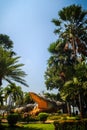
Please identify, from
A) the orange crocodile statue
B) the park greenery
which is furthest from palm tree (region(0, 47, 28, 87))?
the orange crocodile statue

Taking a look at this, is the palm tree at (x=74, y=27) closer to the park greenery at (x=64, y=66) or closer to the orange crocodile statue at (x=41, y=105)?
the park greenery at (x=64, y=66)

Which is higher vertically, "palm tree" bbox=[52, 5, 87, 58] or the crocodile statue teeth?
"palm tree" bbox=[52, 5, 87, 58]

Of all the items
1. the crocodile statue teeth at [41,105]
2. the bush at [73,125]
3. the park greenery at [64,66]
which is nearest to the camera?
the bush at [73,125]

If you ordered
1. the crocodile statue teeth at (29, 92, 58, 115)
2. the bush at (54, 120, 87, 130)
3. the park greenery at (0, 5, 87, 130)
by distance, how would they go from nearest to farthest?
the bush at (54, 120, 87, 130) → the park greenery at (0, 5, 87, 130) → the crocodile statue teeth at (29, 92, 58, 115)

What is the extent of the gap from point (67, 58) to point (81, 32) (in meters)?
8.16

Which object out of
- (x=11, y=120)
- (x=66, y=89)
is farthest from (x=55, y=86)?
(x=11, y=120)

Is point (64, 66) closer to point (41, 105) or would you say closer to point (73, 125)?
point (41, 105)

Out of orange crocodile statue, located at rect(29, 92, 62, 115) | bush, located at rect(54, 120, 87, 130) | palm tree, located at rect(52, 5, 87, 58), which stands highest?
palm tree, located at rect(52, 5, 87, 58)

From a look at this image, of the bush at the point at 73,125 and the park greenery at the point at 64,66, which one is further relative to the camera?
the park greenery at the point at 64,66

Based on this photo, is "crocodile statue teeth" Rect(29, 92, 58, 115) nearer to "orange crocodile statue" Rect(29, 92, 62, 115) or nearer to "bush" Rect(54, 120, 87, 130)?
"orange crocodile statue" Rect(29, 92, 62, 115)

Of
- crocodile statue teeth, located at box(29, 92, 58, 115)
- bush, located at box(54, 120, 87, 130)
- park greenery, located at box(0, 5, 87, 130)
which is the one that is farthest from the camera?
crocodile statue teeth, located at box(29, 92, 58, 115)

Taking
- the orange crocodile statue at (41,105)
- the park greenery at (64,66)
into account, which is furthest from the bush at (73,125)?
the orange crocodile statue at (41,105)

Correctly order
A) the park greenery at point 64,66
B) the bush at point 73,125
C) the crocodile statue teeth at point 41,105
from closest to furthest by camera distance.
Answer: the bush at point 73,125, the park greenery at point 64,66, the crocodile statue teeth at point 41,105

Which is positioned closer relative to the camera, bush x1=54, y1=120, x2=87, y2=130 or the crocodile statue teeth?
bush x1=54, y1=120, x2=87, y2=130
